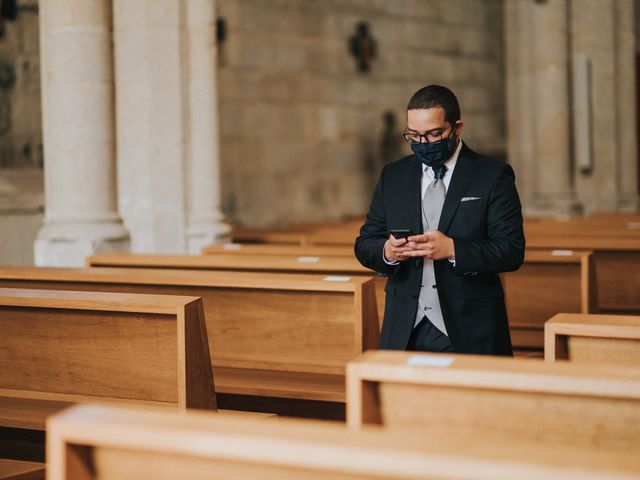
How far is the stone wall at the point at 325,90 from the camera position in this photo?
1127 centimetres

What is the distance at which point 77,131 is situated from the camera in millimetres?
6648

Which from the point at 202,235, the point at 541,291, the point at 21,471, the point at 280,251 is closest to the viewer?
the point at 21,471

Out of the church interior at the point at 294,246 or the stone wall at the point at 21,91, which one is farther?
the stone wall at the point at 21,91

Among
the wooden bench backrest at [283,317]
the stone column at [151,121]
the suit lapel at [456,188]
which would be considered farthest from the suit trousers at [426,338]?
the stone column at [151,121]

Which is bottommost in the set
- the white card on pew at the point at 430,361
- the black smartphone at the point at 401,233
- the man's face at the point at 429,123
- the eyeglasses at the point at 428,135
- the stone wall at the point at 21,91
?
the white card on pew at the point at 430,361

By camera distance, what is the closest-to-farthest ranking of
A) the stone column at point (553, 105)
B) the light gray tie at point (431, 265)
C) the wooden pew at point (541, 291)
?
the light gray tie at point (431, 265) → the wooden pew at point (541, 291) → the stone column at point (553, 105)

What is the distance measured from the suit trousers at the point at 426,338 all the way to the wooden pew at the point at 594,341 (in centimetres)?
33

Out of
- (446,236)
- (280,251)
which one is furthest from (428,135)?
(280,251)

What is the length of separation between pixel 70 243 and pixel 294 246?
144cm

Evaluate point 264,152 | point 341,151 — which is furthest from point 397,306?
point 341,151

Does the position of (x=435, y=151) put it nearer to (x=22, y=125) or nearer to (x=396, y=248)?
(x=396, y=248)

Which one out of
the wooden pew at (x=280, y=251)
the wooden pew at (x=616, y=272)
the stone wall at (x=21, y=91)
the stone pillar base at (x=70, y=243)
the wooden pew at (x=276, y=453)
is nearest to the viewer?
the wooden pew at (x=276, y=453)

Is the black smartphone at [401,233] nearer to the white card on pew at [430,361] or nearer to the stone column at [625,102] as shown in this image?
the white card on pew at [430,361]

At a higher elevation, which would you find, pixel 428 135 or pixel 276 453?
pixel 428 135
